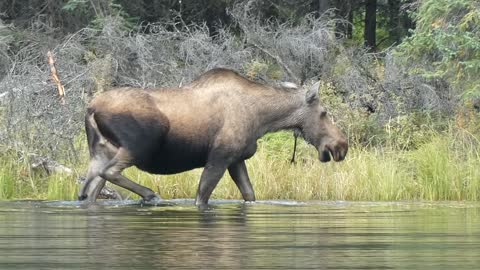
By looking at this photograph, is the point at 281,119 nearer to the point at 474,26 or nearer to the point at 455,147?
the point at 455,147

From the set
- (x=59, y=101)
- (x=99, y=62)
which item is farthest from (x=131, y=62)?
(x=59, y=101)

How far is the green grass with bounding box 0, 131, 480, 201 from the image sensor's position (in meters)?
17.9

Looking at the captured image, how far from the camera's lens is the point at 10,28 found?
97.2 ft

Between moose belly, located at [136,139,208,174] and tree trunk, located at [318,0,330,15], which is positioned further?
tree trunk, located at [318,0,330,15]

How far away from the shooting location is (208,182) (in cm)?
1656

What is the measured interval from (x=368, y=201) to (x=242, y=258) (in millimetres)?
9172

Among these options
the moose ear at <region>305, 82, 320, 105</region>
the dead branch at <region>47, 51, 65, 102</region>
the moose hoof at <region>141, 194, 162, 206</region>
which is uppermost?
the dead branch at <region>47, 51, 65, 102</region>

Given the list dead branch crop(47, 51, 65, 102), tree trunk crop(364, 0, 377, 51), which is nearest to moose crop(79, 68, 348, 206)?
dead branch crop(47, 51, 65, 102)

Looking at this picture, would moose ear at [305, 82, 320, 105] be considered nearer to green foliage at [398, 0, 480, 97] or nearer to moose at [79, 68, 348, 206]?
moose at [79, 68, 348, 206]

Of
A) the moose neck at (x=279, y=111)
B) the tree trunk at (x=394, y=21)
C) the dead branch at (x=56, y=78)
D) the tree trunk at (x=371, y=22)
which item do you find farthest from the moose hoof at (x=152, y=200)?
the tree trunk at (x=394, y=21)

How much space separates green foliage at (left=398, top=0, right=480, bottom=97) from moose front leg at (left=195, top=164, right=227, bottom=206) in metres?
5.57

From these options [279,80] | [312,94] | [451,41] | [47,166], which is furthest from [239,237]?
[279,80]

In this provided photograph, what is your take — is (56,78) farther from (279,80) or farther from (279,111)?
(279,111)

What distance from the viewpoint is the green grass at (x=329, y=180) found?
17.9 meters
